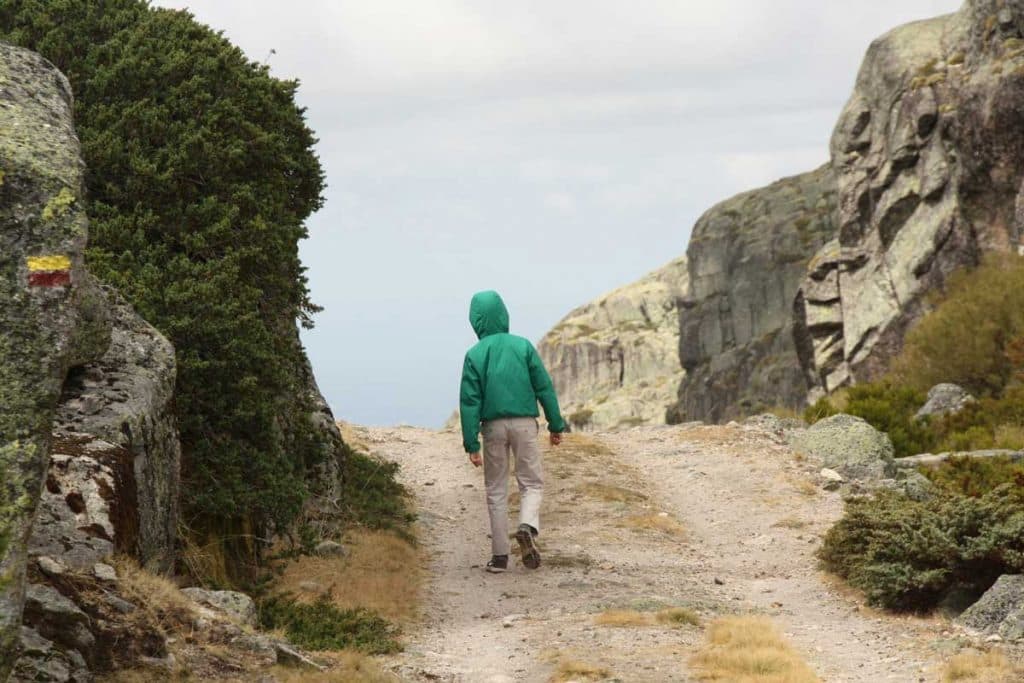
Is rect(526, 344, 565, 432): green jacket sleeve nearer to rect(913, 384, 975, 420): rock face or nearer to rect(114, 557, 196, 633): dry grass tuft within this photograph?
rect(114, 557, 196, 633): dry grass tuft

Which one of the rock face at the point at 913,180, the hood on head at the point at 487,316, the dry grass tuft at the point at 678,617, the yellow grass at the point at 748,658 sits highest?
the rock face at the point at 913,180

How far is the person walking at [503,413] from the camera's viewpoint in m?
13.3

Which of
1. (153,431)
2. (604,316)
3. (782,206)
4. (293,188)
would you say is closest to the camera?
(153,431)

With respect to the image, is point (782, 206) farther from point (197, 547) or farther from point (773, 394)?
point (197, 547)

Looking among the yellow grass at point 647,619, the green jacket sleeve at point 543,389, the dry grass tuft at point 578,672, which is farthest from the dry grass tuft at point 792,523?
the dry grass tuft at point 578,672

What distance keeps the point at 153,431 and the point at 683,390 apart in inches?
3830

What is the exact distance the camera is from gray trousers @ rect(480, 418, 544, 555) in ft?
43.9

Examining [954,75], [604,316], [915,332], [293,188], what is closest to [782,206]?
[604,316]

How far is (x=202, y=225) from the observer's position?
13.3m

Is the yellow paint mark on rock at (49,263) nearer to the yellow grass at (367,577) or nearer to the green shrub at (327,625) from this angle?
the green shrub at (327,625)

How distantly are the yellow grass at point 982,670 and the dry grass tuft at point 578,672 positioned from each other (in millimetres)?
2290

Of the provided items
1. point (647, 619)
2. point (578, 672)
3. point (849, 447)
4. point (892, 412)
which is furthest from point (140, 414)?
point (892, 412)

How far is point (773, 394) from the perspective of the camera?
86438mm

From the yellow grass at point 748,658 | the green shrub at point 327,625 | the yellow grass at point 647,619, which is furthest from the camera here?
the yellow grass at point 647,619
